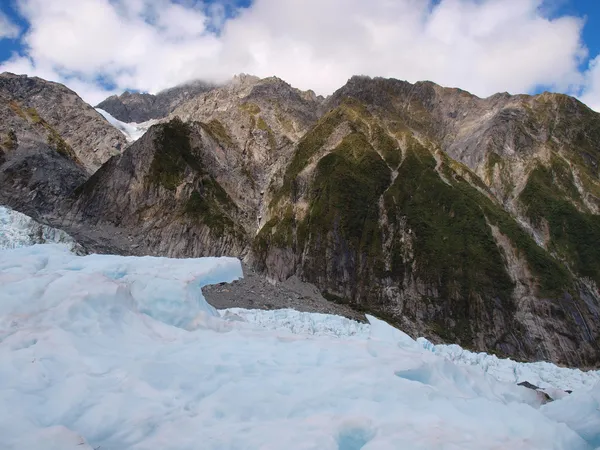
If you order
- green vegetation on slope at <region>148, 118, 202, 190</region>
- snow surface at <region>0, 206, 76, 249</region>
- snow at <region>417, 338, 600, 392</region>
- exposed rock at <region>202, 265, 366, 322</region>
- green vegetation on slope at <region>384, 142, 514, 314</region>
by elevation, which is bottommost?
snow at <region>417, 338, 600, 392</region>

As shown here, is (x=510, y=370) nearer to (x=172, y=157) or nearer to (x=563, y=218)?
(x=563, y=218)

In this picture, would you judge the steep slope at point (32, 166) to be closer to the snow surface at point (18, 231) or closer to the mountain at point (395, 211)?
the mountain at point (395, 211)

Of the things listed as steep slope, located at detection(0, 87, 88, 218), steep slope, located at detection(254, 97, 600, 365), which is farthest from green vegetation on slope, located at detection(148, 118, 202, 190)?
steep slope, located at detection(254, 97, 600, 365)

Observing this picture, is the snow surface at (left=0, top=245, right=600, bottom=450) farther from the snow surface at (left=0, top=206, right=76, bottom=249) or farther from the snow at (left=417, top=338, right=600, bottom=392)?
the snow surface at (left=0, top=206, right=76, bottom=249)

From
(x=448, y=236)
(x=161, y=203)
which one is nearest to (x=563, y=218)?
(x=448, y=236)

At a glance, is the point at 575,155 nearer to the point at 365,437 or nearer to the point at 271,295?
the point at 271,295

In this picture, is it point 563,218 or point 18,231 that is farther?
point 563,218

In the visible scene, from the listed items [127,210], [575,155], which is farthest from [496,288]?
[127,210]
